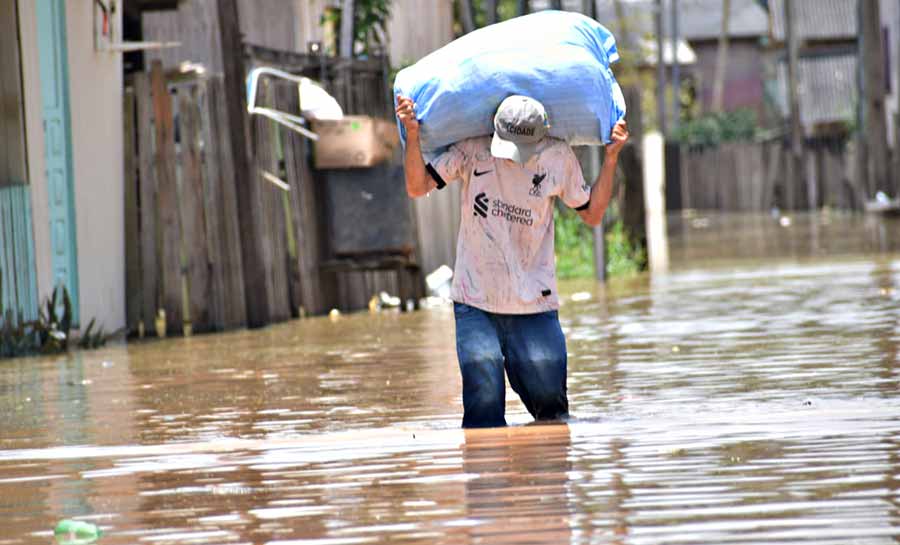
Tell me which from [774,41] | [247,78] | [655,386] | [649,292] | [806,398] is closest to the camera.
→ [806,398]

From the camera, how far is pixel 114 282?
13.6 meters

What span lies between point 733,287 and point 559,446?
9505mm

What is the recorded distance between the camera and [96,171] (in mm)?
13398

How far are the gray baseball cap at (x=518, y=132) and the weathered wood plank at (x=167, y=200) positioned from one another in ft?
22.1

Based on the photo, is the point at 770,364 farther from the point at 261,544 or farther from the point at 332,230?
the point at 332,230

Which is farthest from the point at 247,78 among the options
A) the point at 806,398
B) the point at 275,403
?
the point at 806,398

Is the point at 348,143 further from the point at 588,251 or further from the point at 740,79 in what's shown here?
the point at 740,79

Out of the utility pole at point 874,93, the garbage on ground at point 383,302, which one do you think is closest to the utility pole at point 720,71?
the utility pole at point 874,93

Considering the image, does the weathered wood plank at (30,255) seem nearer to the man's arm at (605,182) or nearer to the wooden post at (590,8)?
the man's arm at (605,182)

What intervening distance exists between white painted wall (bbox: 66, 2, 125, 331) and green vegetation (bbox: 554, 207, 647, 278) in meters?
6.24

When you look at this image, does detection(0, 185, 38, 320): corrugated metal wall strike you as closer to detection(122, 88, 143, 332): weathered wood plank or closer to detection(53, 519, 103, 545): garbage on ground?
detection(122, 88, 143, 332): weathered wood plank

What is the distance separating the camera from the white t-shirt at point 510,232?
7.25 m

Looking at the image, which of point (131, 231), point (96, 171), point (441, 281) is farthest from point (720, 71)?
point (96, 171)

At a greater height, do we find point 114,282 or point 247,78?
point 247,78
